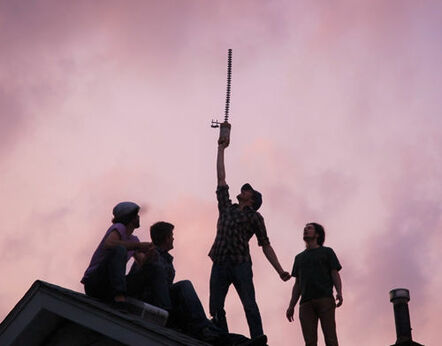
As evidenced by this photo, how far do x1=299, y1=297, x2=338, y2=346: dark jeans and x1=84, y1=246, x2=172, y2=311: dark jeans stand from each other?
1823 mm

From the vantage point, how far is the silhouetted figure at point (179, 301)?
898 centimetres

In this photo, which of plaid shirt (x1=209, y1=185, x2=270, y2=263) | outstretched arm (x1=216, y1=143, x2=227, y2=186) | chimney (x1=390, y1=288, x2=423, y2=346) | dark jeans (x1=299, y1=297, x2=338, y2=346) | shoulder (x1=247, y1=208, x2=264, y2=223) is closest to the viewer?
dark jeans (x1=299, y1=297, x2=338, y2=346)

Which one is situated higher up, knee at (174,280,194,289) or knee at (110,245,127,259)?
knee at (174,280,194,289)

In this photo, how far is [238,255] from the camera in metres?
10.3

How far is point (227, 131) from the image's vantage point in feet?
37.1

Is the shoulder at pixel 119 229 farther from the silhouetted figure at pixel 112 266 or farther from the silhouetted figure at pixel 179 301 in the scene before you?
the silhouetted figure at pixel 179 301

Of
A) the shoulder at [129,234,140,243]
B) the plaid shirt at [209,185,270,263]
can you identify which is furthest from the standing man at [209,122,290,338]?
the shoulder at [129,234,140,243]

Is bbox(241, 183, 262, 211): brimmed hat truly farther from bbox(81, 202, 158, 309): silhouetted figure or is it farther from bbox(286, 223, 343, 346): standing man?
bbox(81, 202, 158, 309): silhouetted figure

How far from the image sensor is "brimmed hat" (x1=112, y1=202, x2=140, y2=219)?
917cm

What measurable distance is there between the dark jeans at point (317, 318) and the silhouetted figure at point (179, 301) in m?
1.37

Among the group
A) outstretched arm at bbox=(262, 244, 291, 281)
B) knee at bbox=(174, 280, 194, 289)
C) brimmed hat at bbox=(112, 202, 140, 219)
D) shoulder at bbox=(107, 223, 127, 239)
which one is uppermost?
outstretched arm at bbox=(262, 244, 291, 281)

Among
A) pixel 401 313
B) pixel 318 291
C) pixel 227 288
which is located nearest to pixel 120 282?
pixel 227 288

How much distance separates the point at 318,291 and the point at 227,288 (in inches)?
41.6

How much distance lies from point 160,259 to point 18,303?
1521mm
